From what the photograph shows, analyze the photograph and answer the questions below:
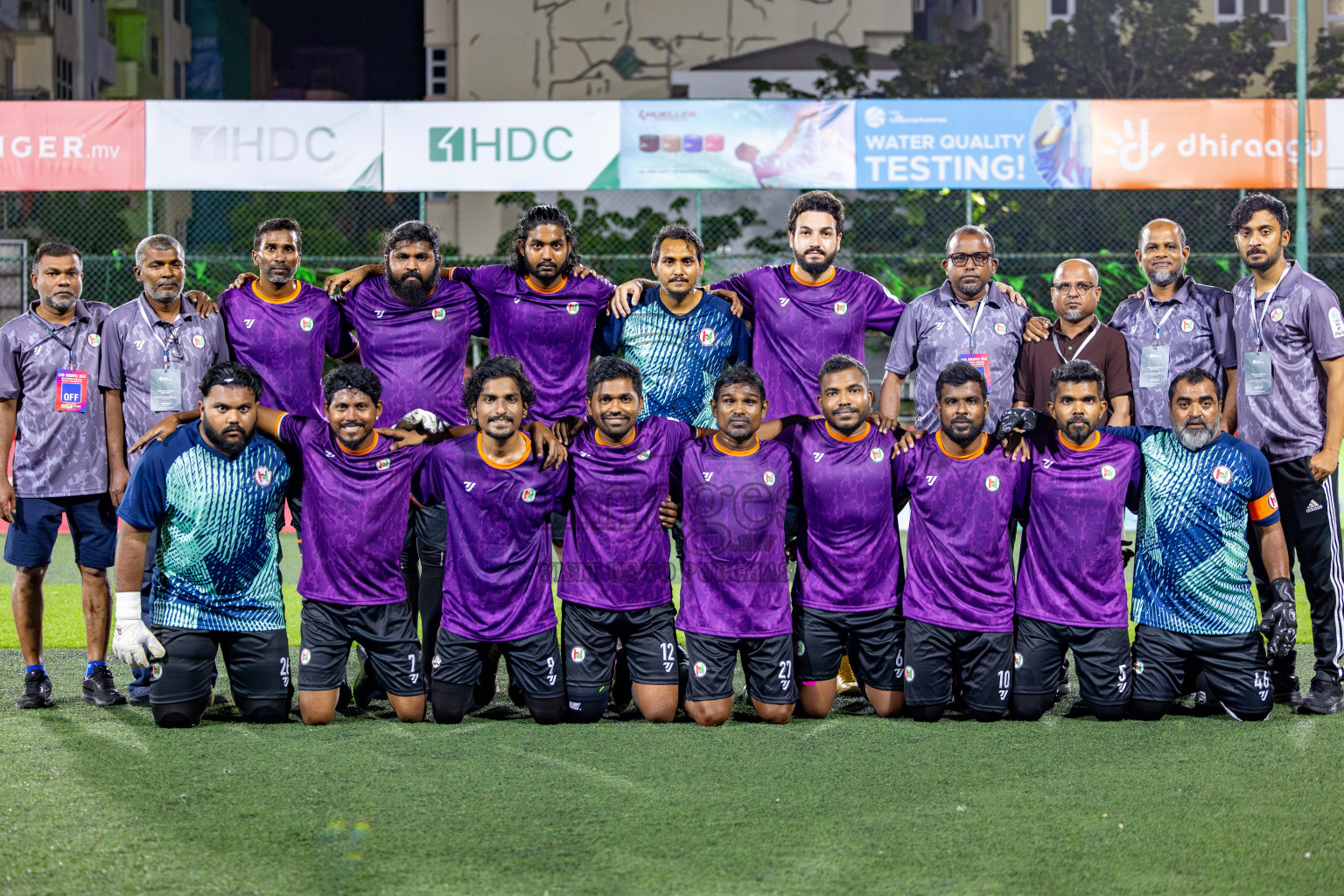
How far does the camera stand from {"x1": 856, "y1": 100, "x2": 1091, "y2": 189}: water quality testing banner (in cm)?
1353

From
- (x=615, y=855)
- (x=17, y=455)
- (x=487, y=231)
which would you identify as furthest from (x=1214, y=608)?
(x=487, y=231)

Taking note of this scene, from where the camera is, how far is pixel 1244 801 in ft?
12.6

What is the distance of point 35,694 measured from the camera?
522 cm

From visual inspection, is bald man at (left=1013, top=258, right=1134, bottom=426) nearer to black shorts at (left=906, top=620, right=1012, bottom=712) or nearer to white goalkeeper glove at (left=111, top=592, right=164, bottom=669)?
black shorts at (left=906, top=620, right=1012, bottom=712)

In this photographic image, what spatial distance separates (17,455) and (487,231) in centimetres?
1529

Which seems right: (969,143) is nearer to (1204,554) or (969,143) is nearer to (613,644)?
(1204,554)

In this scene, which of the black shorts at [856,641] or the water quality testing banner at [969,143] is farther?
the water quality testing banner at [969,143]

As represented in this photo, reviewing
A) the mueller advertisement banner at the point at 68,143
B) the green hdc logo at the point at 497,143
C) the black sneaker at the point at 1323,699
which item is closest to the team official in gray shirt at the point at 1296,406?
the black sneaker at the point at 1323,699

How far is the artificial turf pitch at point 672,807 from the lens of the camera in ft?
10.6

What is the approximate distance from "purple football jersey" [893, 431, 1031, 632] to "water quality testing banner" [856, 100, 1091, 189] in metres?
9.11

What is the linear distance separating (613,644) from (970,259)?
226 cm

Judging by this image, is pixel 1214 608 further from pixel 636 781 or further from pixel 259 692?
pixel 259 692

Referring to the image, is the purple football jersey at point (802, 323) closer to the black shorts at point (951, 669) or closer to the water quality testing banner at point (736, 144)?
the black shorts at point (951, 669)

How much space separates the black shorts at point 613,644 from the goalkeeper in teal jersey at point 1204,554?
1876 millimetres
